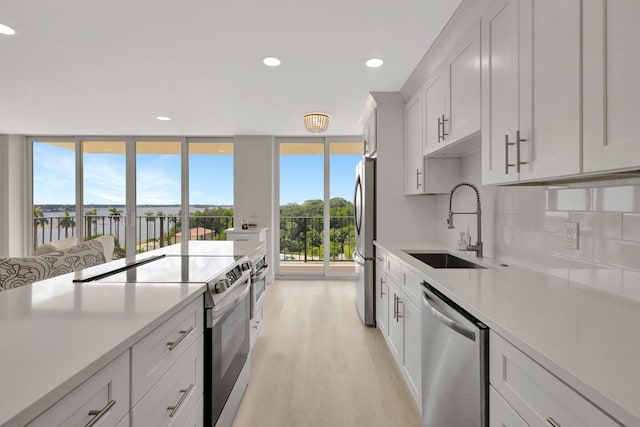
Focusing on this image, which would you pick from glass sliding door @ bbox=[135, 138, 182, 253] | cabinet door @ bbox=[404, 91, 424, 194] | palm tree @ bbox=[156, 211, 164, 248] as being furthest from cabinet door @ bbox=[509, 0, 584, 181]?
palm tree @ bbox=[156, 211, 164, 248]

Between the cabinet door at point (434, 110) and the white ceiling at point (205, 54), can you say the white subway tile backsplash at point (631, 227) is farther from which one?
the white ceiling at point (205, 54)

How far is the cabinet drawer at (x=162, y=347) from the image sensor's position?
0.91 meters

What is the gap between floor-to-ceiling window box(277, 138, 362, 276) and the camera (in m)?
5.57

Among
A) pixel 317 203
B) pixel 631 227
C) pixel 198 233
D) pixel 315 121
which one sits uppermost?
pixel 315 121

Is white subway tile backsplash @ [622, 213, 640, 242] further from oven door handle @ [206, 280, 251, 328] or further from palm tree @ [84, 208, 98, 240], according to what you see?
palm tree @ [84, 208, 98, 240]

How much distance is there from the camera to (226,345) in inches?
66.4

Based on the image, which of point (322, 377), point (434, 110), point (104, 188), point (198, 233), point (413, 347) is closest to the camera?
point (413, 347)

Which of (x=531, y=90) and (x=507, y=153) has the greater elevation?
(x=531, y=90)

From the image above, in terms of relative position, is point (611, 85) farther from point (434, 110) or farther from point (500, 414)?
point (434, 110)

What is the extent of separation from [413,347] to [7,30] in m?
3.45

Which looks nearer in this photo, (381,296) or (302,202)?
(381,296)

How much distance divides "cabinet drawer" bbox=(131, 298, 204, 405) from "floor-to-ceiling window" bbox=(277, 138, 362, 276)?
14.1 feet

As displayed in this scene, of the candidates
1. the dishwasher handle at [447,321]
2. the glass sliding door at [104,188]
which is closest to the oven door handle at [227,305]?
the dishwasher handle at [447,321]

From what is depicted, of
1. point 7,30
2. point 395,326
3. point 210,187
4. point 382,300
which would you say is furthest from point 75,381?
point 210,187
